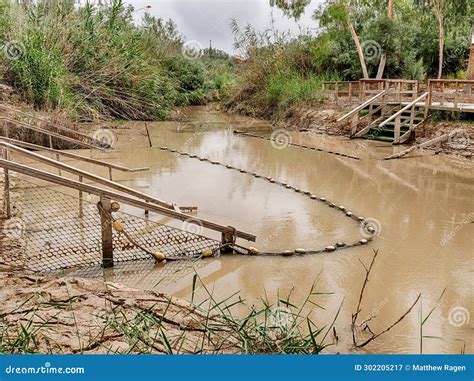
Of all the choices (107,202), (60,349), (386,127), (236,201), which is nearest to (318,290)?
(107,202)

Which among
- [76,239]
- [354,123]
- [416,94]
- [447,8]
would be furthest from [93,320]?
[447,8]

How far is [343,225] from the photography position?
696cm

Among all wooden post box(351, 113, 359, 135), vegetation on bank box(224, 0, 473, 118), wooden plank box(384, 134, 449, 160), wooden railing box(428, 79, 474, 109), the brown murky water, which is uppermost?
vegetation on bank box(224, 0, 473, 118)

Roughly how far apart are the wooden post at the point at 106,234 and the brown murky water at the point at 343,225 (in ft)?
0.49

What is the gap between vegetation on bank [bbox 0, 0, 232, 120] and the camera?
45.0 ft

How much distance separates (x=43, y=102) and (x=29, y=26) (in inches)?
108

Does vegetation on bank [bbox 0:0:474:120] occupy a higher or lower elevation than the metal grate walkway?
higher

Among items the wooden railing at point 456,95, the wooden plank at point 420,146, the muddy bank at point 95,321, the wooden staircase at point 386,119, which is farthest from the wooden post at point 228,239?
the wooden railing at point 456,95

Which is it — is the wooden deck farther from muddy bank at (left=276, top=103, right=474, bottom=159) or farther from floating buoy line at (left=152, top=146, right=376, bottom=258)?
floating buoy line at (left=152, top=146, right=376, bottom=258)

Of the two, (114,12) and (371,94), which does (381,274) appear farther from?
(114,12)

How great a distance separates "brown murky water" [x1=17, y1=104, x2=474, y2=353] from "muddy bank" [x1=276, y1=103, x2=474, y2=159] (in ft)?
2.45

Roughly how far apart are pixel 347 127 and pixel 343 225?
968 centimetres

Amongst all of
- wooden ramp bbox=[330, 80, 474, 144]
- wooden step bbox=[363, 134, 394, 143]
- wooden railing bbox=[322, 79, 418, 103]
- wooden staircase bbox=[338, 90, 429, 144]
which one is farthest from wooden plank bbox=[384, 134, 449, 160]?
wooden railing bbox=[322, 79, 418, 103]

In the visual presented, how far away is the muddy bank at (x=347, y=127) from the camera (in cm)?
1245
